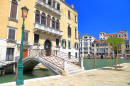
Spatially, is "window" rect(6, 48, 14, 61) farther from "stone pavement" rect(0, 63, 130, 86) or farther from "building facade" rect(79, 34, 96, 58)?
"building facade" rect(79, 34, 96, 58)

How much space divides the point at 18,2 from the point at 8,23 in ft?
11.9

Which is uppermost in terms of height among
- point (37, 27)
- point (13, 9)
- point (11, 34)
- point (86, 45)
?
point (13, 9)

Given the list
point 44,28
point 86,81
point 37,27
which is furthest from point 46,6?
point 86,81

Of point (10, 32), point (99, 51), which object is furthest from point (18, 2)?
point (99, 51)

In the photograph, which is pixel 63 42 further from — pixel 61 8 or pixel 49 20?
pixel 61 8

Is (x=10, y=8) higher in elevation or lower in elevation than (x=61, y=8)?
lower

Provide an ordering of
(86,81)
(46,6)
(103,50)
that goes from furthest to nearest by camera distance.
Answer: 1. (103,50)
2. (46,6)
3. (86,81)

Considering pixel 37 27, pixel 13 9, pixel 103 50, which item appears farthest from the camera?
pixel 103 50

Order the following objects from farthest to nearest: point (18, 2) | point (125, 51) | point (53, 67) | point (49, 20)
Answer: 1. point (125, 51)
2. point (49, 20)
3. point (18, 2)
4. point (53, 67)

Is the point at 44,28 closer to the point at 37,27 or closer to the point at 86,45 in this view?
the point at 37,27

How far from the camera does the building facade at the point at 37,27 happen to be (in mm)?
13945

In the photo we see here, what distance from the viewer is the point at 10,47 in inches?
557

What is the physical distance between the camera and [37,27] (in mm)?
16906

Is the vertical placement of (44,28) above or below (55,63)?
above
